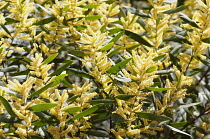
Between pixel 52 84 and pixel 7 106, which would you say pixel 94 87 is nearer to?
pixel 52 84

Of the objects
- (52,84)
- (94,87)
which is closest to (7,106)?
(52,84)

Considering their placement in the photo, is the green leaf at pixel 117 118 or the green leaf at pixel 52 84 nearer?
the green leaf at pixel 52 84

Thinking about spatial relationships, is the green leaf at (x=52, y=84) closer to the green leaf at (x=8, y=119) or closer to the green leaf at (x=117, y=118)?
the green leaf at (x=8, y=119)

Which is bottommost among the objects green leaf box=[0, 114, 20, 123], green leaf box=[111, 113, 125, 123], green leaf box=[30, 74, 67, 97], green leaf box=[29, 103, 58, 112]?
green leaf box=[111, 113, 125, 123]

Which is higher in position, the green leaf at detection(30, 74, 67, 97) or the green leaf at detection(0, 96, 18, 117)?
the green leaf at detection(30, 74, 67, 97)

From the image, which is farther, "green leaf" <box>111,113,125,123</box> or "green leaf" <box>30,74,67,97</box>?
"green leaf" <box>111,113,125,123</box>

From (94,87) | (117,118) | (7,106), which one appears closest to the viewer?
(7,106)

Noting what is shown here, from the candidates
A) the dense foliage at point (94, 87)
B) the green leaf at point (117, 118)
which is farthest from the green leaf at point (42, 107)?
the green leaf at point (117, 118)

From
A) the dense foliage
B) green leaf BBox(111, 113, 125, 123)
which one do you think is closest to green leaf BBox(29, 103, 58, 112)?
the dense foliage

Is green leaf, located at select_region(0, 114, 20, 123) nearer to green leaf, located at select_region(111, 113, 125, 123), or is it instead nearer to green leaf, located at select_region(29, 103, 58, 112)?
green leaf, located at select_region(29, 103, 58, 112)

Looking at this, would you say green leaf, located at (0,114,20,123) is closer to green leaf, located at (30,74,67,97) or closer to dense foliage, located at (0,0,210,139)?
dense foliage, located at (0,0,210,139)

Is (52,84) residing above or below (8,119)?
above

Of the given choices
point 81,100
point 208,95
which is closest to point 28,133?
point 81,100
